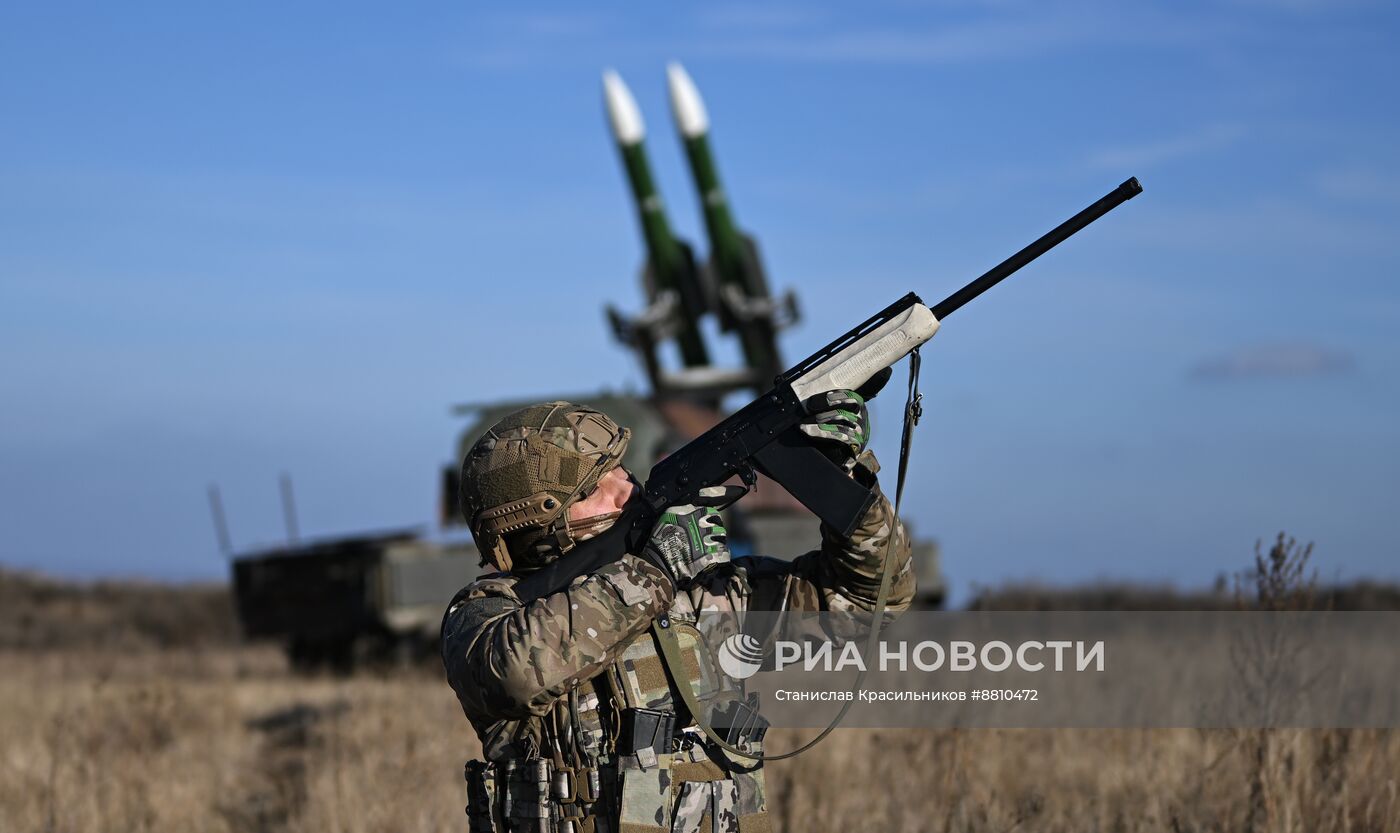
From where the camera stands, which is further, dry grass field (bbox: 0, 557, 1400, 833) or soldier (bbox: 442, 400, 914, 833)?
dry grass field (bbox: 0, 557, 1400, 833)

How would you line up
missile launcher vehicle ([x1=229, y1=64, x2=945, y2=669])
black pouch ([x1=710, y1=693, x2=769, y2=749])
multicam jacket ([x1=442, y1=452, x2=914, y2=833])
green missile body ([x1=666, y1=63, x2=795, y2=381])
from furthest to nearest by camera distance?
green missile body ([x1=666, y1=63, x2=795, y2=381]), missile launcher vehicle ([x1=229, y1=64, x2=945, y2=669]), black pouch ([x1=710, y1=693, x2=769, y2=749]), multicam jacket ([x1=442, y1=452, x2=914, y2=833])

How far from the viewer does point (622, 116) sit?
20.2m

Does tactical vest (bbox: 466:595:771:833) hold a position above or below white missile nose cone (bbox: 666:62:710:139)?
below

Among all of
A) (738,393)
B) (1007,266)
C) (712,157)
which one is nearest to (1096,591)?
(738,393)

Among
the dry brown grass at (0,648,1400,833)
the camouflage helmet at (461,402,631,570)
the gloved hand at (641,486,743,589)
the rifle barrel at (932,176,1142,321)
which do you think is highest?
the rifle barrel at (932,176,1142,321)

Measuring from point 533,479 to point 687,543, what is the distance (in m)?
0.41

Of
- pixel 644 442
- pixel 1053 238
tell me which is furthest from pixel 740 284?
pixel 1053 238

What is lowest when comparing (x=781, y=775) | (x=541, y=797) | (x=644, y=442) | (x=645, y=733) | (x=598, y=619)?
(x=781, y=775)

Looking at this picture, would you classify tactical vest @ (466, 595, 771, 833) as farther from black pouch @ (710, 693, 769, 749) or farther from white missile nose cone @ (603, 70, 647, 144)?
white missile nose cone @ (603, 70, 647, 144)

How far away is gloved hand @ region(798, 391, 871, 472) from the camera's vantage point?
3535 millimetres

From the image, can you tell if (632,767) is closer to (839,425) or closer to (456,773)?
(839,425)

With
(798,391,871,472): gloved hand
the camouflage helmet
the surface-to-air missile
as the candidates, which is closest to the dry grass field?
(798,391,871,472): gloved hand

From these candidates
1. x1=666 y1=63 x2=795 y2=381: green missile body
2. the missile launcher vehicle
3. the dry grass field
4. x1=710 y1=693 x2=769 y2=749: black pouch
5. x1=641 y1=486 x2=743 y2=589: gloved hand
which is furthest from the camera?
x1=666 y1=63 x2=795 y2=381: green missile body

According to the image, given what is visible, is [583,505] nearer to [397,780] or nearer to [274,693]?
[397,780]
